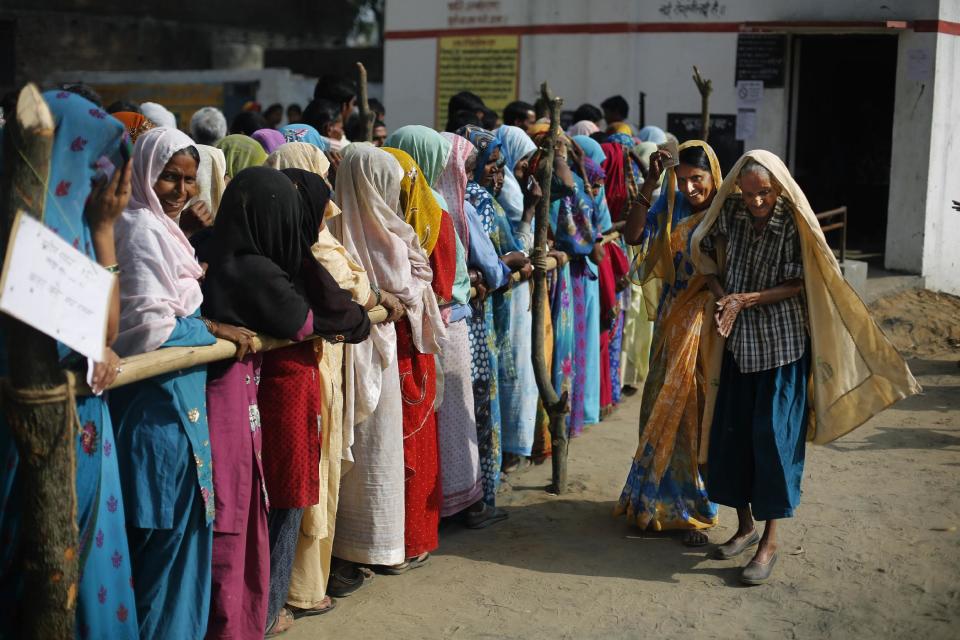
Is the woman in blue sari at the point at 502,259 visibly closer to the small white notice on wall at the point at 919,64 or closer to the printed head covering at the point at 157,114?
the printed head covering at the point at 157,114

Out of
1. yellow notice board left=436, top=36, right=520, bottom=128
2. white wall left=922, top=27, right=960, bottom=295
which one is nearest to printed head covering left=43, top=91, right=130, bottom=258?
white wall left=922, top=27, right=960, bottom=295

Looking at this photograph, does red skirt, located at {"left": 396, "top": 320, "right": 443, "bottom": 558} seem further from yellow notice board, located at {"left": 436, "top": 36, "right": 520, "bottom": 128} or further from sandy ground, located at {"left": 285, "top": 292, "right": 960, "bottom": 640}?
yellow notice board, located at {"left": 436, "top": 36, "right": 520, "bottom": 128}

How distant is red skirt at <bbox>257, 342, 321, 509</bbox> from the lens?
376 centimetres

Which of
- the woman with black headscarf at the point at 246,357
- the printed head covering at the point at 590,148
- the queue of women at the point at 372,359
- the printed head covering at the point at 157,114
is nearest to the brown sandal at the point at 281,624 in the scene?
the queue of women at the point at 372,359

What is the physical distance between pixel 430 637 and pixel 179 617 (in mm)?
1036

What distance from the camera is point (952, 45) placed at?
1091cm

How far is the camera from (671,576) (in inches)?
184

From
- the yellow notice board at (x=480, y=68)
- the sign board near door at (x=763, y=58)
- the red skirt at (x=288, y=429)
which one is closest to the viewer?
Answer: the red skirt at (x=288, y=429)

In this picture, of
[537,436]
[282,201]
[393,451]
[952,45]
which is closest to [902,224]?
[952,45]

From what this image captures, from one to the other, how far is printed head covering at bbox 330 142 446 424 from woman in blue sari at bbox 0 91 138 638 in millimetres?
1314

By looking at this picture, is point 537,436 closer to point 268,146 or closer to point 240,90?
point 268,146

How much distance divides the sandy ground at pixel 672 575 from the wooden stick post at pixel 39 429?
4.56 ft

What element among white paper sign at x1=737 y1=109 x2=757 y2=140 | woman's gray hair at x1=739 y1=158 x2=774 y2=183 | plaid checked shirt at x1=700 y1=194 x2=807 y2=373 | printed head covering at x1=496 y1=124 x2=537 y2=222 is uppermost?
white paper sign at x1=737 y1=109 x2=757 y2=140

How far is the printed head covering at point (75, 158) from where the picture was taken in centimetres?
262
